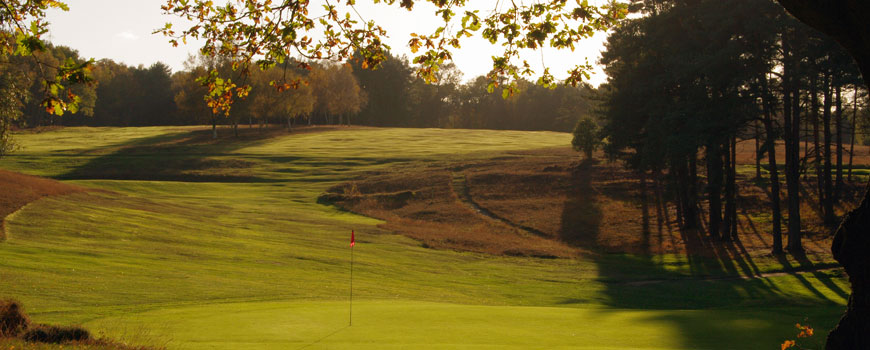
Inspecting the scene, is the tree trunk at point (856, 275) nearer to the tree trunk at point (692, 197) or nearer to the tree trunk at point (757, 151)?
the tree trunk at point (757, 151)

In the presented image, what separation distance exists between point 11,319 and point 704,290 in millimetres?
24000

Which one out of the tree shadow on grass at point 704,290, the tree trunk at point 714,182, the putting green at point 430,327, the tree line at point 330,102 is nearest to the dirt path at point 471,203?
the tree shadow on grass at point 704,290

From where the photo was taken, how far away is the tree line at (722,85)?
32.5 m

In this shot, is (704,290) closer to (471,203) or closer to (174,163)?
(471,203)

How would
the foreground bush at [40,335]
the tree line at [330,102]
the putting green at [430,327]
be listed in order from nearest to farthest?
the foreground bush at [40,335], the putting green at [430,327], the tree line at [330,102]

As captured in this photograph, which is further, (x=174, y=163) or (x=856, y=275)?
(x=174, y=163)

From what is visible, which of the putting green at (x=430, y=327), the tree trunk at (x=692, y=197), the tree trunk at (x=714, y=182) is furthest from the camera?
the tree trunk at (x=692, y=197)

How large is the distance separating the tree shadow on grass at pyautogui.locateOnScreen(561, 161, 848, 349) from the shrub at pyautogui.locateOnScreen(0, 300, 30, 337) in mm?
11876

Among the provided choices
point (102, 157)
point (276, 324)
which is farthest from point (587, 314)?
point (102, 157)

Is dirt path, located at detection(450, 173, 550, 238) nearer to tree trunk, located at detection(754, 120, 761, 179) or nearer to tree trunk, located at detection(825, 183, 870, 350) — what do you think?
tree trunk, located at detection(754, 120, 761, 179)

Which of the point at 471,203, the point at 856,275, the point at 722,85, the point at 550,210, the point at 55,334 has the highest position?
the point at 722,85

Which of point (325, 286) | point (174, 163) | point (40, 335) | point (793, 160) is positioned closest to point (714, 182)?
point (793, 160)

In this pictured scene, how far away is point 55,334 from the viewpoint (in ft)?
37.2

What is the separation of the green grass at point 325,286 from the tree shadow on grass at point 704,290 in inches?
3.6
